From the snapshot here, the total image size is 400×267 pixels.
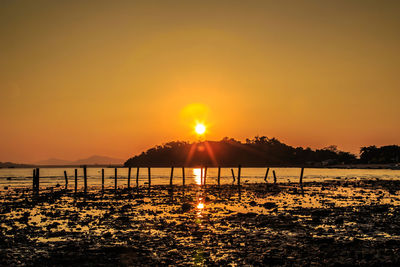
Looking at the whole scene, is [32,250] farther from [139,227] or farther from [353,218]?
[353,218]

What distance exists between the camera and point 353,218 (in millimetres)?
20578

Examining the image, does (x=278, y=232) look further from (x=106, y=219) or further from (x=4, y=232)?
(x=4, y=232)

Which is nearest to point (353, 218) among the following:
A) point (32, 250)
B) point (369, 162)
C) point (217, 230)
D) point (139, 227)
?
point (217, 230)

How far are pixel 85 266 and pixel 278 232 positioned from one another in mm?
8541

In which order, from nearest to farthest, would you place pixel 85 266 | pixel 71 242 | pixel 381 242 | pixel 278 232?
1. pixel 85 266
2. pixel 381 242
3. pixel 71 242
4. pixel 278 232

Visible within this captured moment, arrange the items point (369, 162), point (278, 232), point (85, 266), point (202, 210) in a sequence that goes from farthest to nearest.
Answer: point (369, 162), point (202, 210), point (278, 232), point (85, 266)

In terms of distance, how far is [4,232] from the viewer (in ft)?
57.8

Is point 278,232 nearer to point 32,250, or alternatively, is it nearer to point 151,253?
point 151,253

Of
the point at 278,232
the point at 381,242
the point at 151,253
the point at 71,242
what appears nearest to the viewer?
the point at 151,253

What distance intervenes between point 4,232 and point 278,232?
41.0ft

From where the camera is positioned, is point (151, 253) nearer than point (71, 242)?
Yes

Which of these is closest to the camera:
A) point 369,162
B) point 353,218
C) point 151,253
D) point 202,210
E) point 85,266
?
point 85,266

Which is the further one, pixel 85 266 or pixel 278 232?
pixel 278 232

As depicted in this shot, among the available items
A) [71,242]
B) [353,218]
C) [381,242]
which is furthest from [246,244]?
[353,218]
